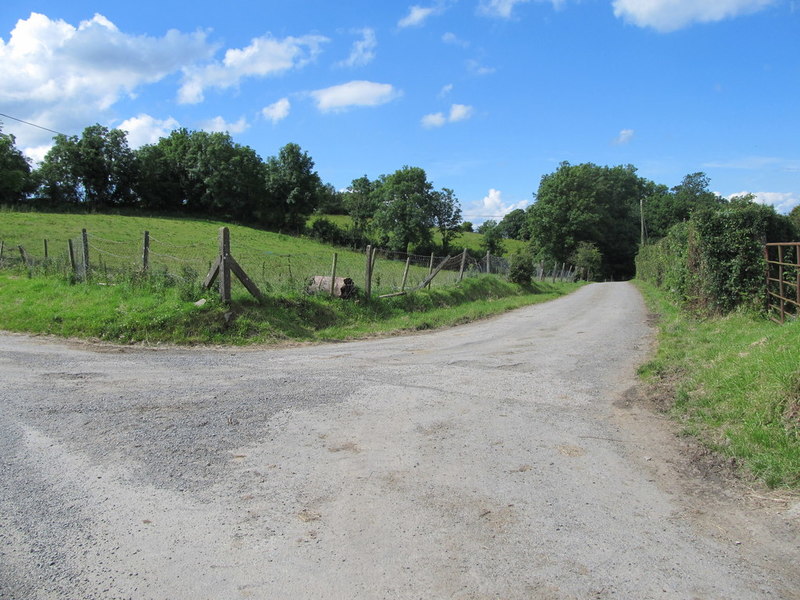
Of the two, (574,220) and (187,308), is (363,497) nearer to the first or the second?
(187,308)

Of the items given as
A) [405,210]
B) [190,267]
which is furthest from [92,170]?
[190,267]

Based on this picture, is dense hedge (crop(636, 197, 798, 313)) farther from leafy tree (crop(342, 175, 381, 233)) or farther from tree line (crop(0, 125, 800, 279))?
leafy tree (crop(342, 175, 381, 233))

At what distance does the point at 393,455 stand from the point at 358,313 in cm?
918

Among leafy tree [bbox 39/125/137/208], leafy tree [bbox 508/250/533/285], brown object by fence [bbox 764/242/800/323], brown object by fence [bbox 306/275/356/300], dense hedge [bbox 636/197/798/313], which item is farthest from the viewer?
leafy tree [bbox 39/125/137/208]

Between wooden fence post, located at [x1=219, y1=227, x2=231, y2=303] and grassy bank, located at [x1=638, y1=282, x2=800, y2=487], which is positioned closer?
grassy bank, located at [x1=638, y1=282, x2=800, y2=487]

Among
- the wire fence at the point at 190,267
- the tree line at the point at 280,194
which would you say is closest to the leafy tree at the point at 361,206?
the tree line at the point at 280,194

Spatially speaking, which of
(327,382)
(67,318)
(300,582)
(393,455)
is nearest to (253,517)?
(300,582)

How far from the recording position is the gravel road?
9.85ft

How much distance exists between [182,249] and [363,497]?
107 ft

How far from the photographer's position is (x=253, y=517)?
3650 millimetres

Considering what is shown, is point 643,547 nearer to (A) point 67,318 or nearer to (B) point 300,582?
(B) point 300,582

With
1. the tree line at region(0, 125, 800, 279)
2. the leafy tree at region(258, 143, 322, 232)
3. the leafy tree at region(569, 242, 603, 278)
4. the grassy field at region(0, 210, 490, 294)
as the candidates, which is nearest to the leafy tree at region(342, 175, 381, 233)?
the tree line at region(0, 125, 800, 279)

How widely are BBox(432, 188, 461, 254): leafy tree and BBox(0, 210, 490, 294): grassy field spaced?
1028 inches

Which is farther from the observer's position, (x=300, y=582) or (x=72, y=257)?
(x=72, y=257)
